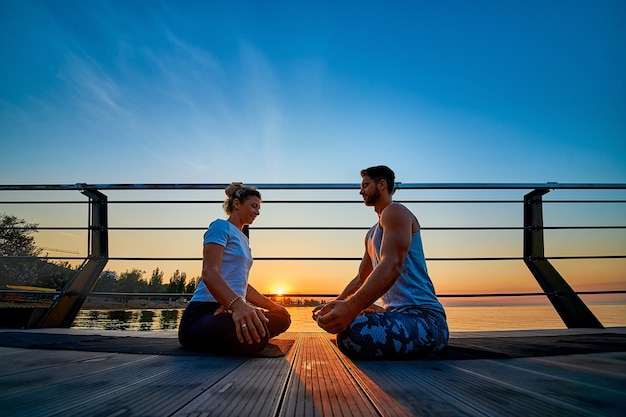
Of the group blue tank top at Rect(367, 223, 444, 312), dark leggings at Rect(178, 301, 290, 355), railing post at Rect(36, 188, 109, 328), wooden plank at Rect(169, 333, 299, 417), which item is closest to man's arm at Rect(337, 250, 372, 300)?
blue tank top at Rect(367, 223, 444, 312)

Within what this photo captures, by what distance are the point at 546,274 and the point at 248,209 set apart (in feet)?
8.34

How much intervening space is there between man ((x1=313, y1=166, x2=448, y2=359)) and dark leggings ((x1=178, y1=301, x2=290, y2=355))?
33cm

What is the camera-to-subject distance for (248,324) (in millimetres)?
1280

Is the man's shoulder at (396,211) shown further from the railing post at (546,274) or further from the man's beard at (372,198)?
the railing post at (546,274)

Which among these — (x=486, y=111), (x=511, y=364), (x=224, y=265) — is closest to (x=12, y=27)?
(x=224, y=265)

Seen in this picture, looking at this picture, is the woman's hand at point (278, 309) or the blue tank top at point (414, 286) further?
the woman's hand at point (278, 309)

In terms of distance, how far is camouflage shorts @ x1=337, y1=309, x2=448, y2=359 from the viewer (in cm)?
131

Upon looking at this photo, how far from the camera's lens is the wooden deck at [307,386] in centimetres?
66

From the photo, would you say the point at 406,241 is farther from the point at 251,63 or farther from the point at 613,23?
the point at 613,23

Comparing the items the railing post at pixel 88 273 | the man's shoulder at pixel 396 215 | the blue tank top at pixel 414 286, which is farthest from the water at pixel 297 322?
the man's shoulder at pixel 396 215

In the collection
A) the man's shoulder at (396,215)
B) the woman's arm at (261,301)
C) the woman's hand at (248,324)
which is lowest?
the woman's arm at (261,301)

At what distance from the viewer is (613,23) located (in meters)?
7.61

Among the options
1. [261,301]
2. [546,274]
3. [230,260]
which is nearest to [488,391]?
[230,260]

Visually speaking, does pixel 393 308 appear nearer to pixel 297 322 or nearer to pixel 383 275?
pixel 383 275
